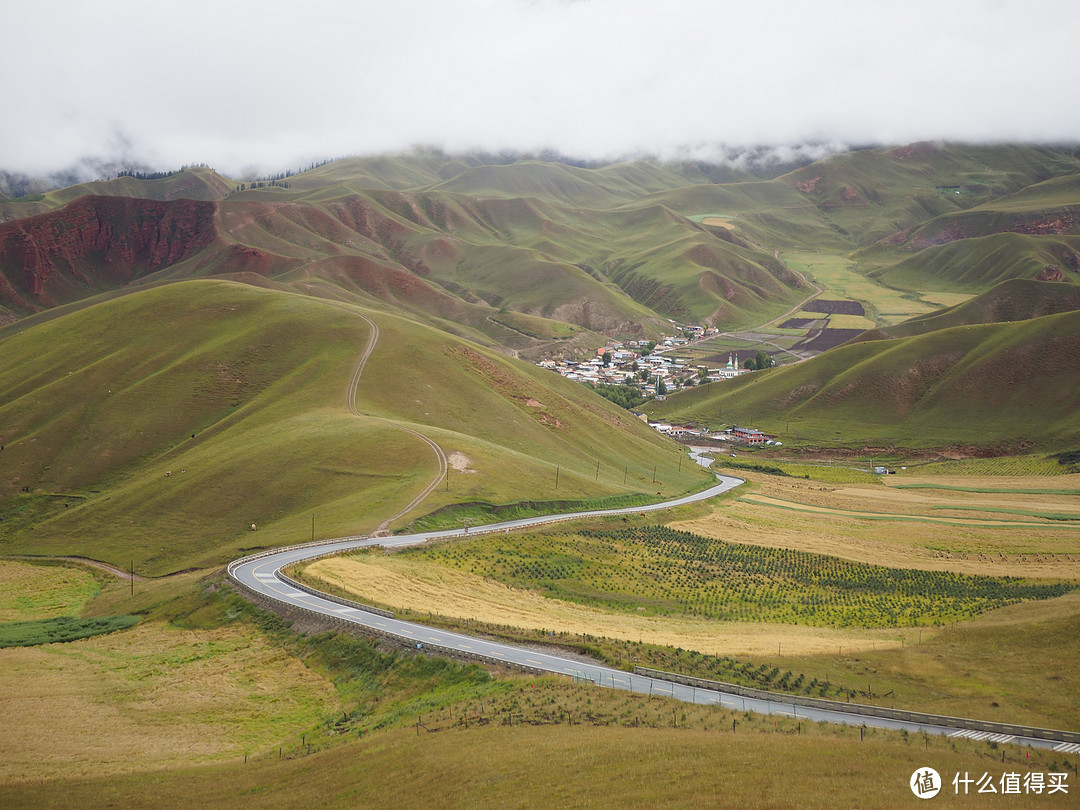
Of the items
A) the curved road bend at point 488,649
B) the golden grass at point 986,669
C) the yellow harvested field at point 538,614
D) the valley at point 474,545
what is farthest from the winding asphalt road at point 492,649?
the yellow harvested field at point 538,614

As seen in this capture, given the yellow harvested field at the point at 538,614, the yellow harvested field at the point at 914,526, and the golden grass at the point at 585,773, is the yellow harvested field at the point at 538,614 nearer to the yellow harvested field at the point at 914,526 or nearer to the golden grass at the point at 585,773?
the golden grass at the point at 585,773

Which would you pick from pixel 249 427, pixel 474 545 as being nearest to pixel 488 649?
pixel 474 545

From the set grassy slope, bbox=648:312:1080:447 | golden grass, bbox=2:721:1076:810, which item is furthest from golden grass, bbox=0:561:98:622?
grassy slope, bbox=648:312:1080:447

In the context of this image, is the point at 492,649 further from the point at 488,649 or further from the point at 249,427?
the point at 249,427

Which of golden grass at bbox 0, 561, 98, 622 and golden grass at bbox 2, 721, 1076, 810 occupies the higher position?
golden grass at bbox 2, 721, 1076, 810

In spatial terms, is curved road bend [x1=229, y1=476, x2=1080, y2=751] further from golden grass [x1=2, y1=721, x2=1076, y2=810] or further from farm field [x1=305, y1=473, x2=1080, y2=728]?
golden grass [x1=2, y1=721, x2=1076, y2=810]
